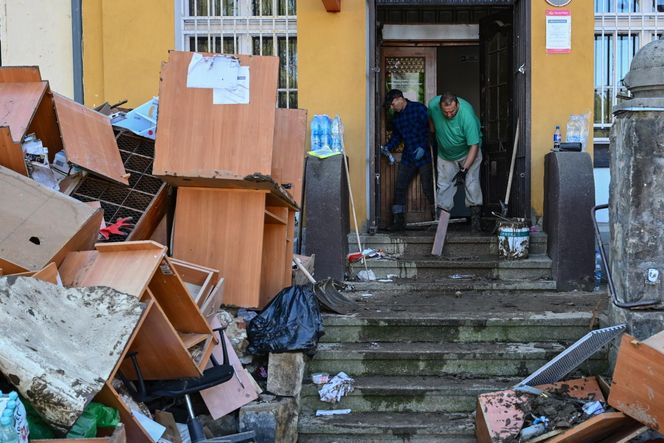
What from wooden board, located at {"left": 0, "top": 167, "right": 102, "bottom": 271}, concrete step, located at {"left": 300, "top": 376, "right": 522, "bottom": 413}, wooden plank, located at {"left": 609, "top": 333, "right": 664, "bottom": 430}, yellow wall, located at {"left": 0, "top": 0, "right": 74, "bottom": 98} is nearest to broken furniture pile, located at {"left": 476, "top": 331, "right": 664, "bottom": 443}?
wooden plank, located at {"left": 609, "top": 333, "right": 664, "bottom": 430}

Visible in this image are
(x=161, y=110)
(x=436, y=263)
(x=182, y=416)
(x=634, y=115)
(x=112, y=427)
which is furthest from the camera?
(x=436, y=263)

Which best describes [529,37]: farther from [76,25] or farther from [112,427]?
[112,427]

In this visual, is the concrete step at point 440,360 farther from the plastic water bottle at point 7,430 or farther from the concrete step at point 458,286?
the plastic water bottle at point 7,430

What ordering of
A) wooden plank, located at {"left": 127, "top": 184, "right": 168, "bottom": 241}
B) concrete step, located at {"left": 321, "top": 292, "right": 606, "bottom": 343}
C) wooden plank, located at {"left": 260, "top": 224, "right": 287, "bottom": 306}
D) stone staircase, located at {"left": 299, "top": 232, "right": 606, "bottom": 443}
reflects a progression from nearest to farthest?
1. stone staircase, located at {"left": 299, "top": 232, "right": 606, "bottom": 443}
2. wooden plank, located at {"left": 127, "top": 184, "right": 168, "bottom": 241}
3. concrete step, located at {"left": 321, "top": 292, "right": 606, "bottom": 343}
4. wooden plank, located at {"left": 260, "top": 224, "right": 287, "bottom": 306}

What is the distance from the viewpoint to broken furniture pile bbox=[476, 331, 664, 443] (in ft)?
15.5

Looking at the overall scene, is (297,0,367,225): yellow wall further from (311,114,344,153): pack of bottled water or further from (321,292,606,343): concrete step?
(321,292,606,343): concrete step

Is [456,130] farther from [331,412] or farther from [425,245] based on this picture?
[331,412]

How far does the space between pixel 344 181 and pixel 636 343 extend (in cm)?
390

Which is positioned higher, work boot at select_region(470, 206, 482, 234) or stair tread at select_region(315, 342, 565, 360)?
work boot at select_region(470, 206, 482, 234)

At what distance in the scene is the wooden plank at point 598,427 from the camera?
493 cm

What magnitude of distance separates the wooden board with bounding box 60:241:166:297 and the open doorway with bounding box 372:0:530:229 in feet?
13.8

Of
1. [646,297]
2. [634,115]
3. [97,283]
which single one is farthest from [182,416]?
[634,115]

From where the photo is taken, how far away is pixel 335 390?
594 centimetres

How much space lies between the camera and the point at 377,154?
888 cm
